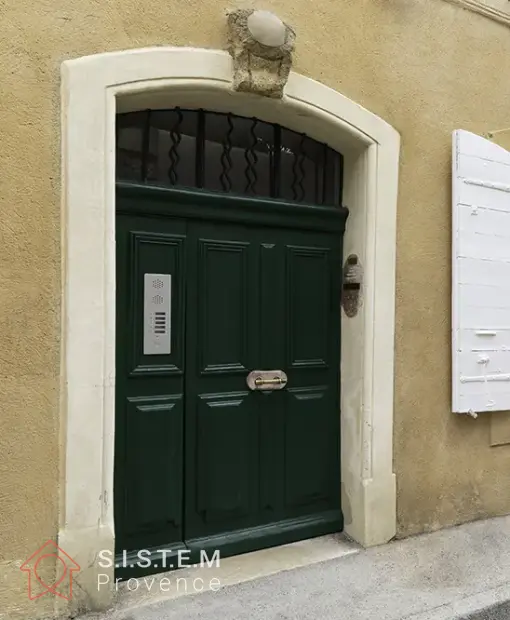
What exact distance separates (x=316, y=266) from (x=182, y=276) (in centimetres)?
98

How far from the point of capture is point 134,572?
3254 mm

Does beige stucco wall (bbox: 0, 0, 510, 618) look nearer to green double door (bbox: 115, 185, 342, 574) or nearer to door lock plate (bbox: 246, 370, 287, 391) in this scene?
green double door (bbox: 115, 185, 342, 574)

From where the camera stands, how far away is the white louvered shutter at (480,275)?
405cm

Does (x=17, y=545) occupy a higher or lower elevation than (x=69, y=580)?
higher

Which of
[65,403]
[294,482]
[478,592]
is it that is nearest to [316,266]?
[294,482]

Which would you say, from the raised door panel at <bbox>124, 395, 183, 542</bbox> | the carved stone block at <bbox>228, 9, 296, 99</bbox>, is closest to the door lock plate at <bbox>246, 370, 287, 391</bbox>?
the raised door panel at <bbox>124, 395, 183, 542</bbox>

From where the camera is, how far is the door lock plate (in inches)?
144

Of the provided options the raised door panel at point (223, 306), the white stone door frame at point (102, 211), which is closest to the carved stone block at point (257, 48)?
the white stone door frame at point (102, 211)

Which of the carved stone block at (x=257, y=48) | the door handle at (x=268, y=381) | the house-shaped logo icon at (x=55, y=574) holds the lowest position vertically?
the house-shaped logo icon at (x=55, y=574)

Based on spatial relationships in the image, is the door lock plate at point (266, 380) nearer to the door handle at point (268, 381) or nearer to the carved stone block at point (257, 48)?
the door handle at point (268, 381)

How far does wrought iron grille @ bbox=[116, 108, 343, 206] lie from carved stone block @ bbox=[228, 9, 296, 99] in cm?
37

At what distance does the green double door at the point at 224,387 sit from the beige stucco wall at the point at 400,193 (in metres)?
0.47

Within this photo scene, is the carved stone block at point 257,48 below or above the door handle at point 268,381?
above

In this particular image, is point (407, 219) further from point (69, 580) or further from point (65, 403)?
point (69, 580)
